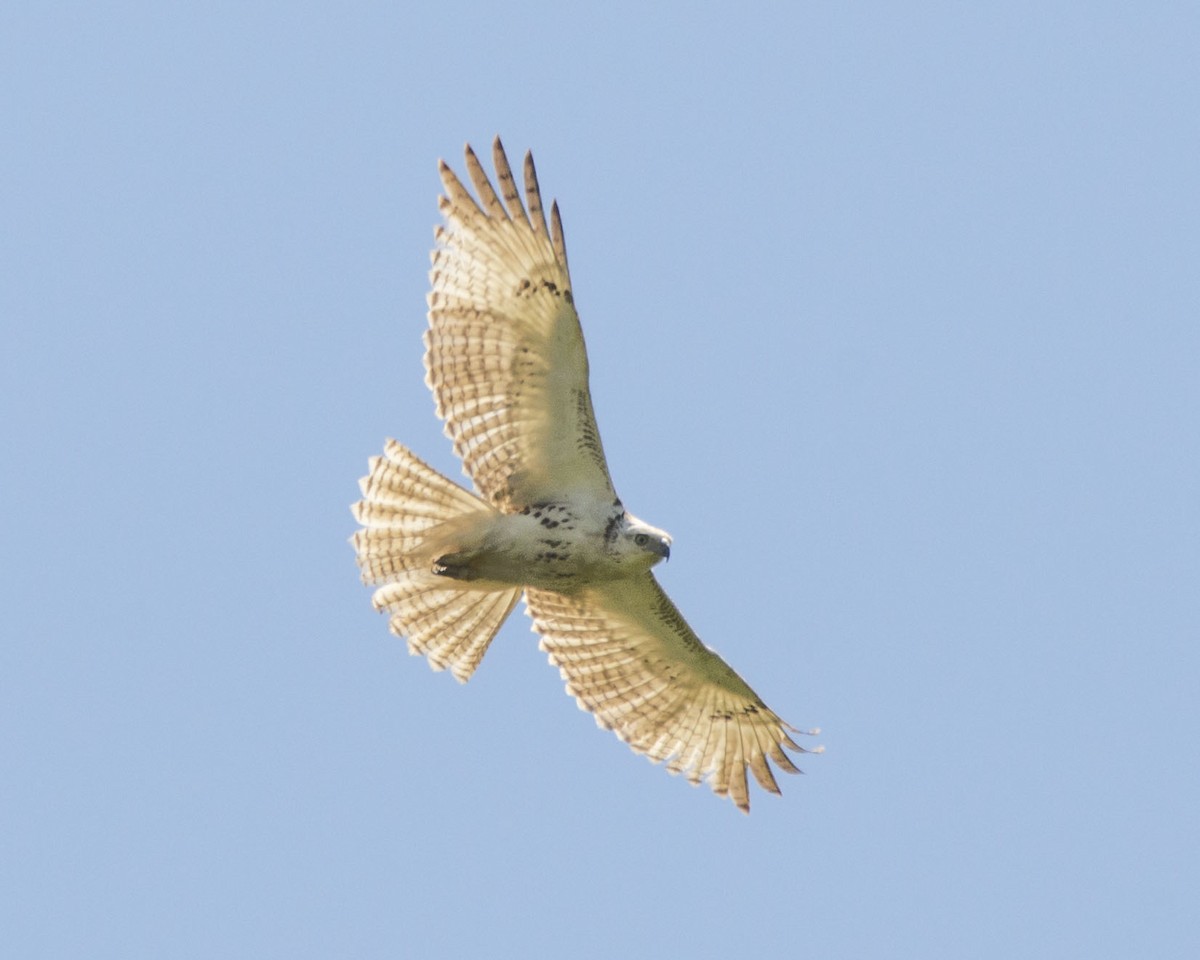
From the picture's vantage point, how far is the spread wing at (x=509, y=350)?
1324 centimetres

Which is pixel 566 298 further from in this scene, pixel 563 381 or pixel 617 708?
pixel 617 708

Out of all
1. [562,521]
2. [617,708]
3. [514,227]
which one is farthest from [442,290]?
[617,708]

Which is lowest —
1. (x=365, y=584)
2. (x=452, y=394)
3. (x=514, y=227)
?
(x=365, y=584)

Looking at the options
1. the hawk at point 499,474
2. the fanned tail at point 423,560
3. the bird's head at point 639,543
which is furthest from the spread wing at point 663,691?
the bird's head at point 639,543

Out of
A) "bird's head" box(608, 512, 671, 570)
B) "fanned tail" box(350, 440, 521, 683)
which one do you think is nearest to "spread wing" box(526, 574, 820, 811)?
"fanned tail" box(350, 440, 521, 683)

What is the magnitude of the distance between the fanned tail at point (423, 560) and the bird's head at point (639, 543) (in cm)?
80

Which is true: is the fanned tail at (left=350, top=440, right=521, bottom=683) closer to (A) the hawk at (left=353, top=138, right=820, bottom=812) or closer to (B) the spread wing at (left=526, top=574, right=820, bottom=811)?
(A) the hawk at (left=353, top=138, right=820, bottom=812)

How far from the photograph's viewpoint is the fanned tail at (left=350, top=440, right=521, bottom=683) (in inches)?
532

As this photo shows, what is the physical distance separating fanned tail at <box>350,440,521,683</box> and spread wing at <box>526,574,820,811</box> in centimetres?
50

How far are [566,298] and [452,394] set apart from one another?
93cm

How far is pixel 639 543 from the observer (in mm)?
13250

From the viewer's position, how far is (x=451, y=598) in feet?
46.3

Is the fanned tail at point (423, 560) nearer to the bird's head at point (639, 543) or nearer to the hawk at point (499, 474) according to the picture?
the hawk at point (499, 474)

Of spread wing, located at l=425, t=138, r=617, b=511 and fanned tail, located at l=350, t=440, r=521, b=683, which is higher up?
spread wing, located at l=425, t=138, r=617, b=511
